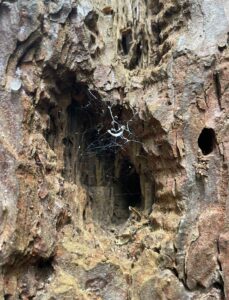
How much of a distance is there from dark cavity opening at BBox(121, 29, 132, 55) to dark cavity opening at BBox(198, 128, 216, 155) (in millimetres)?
825

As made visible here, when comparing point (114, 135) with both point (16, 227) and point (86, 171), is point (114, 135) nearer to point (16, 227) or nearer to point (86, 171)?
point (86, 171)

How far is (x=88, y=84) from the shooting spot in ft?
8.52

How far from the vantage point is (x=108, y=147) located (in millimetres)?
2740

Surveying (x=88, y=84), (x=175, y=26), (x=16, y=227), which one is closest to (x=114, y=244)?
(x=16, y=227)

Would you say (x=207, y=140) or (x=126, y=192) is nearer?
(x=207, y=140)

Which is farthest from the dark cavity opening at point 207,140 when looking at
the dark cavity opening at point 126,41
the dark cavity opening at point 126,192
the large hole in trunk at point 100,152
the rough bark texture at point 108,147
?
the dark cavity opening at point 126,41

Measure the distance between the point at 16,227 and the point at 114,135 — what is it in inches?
32.9

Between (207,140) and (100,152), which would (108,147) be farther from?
(207,140)

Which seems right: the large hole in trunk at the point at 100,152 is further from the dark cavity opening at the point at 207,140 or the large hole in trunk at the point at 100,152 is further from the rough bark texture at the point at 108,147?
the dark cavity opening at the point at 207,140

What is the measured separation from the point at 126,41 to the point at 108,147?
28.8 inches

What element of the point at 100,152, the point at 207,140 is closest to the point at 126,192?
the point at 100,152

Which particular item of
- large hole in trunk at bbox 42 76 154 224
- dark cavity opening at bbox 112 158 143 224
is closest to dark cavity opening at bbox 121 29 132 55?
large hole in trunk at bbox 42 76 154 224

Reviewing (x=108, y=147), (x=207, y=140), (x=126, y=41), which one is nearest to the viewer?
(x=207, y=140)

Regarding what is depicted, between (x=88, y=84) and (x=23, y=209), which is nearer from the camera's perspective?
(x=23, y=209)
